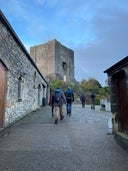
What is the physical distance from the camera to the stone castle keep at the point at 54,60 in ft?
135

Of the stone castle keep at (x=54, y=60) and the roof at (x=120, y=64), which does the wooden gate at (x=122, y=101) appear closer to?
the roof at (x=120, y=64)

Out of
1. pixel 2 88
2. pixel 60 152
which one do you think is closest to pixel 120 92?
pixel 60 152

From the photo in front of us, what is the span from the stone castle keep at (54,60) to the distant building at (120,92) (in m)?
33.2

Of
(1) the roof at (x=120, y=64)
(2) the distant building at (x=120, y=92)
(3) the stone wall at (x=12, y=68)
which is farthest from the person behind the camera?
(3) the stone wall at (x=12, y=68)

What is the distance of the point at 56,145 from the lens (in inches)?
214

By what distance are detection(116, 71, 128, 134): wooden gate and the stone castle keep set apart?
3344 centimetres

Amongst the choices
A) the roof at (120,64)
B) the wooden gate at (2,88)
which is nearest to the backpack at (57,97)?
the wooden gate at (2,88)

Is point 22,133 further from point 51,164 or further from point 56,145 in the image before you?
point 51,164

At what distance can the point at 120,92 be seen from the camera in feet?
20.0

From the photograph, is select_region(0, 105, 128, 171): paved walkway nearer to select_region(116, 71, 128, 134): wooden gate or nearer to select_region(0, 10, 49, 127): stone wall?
select_region(116, 71, 128, 134): wooden gate

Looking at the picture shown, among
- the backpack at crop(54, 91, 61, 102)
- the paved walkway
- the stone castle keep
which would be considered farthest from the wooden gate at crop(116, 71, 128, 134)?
the stone castle keep

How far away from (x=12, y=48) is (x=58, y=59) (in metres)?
33.6

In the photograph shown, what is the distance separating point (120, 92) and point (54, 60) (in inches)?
1403

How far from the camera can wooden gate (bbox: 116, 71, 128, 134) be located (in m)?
5.63
